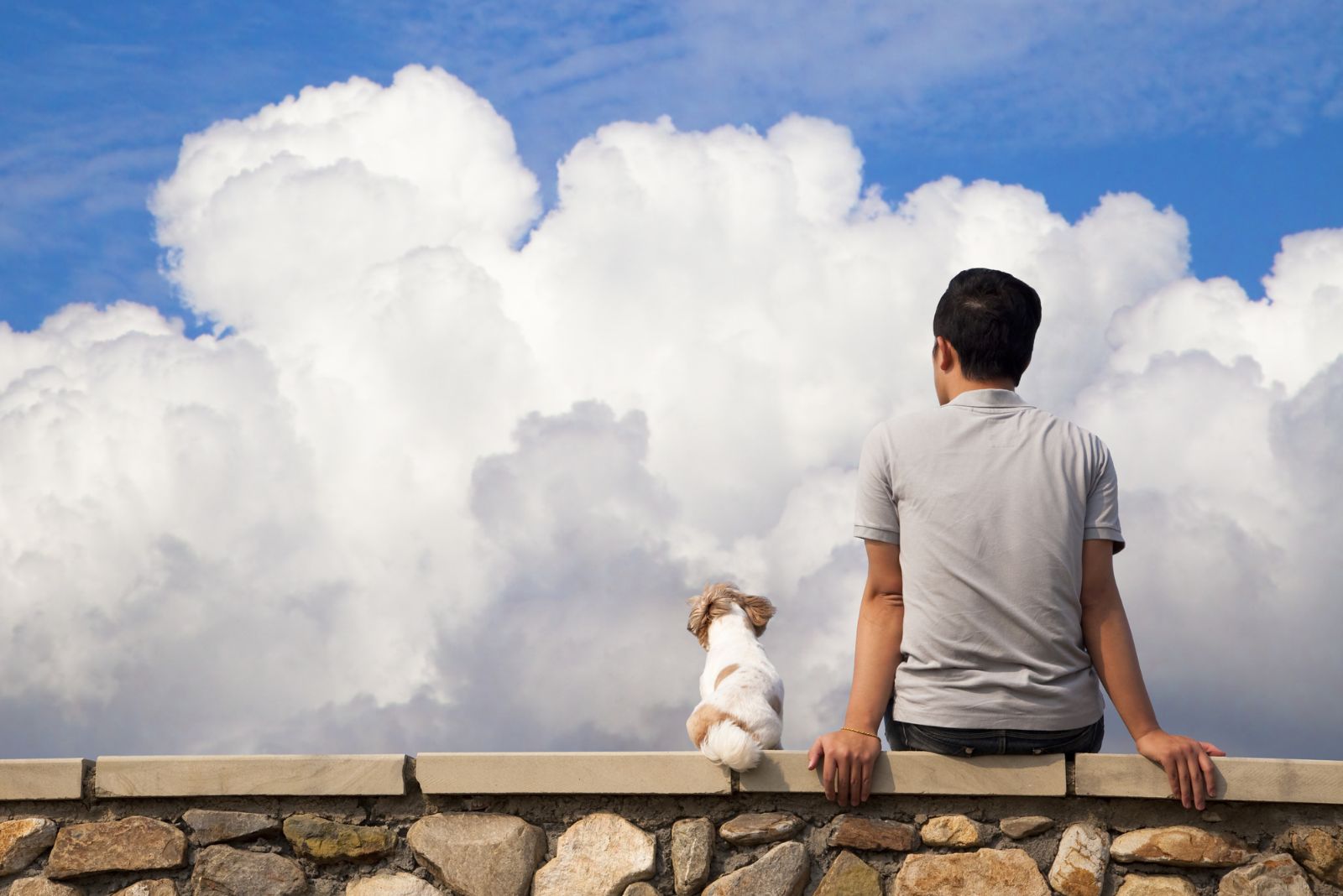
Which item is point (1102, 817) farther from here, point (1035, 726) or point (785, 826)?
point (785, 826)

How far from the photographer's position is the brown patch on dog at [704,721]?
373 centimetres

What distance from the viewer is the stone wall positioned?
364 centimetres

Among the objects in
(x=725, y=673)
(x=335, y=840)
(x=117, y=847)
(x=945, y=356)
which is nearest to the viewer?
(x=945, y=356)

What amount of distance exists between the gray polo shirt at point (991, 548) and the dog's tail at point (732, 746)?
0.46m

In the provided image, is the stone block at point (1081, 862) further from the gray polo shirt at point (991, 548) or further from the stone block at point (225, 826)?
the stone block at point (225, 826)

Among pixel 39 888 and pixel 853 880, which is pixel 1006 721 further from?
pixel 39 888

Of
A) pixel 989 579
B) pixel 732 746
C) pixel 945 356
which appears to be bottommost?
pixel 732 746

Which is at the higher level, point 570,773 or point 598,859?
point 570,773

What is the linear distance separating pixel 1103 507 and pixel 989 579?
44 cm

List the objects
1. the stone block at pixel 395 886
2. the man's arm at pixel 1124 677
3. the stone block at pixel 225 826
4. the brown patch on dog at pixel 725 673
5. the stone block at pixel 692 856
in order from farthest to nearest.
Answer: the brown patch on dog at pixel 725 673
the stone block at pixel 225 826
the stone block at pixel 395 886
the stone block at pixel 692 856
the man's arm at pixel 1124 677

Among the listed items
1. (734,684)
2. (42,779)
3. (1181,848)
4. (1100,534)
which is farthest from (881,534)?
(42,779)

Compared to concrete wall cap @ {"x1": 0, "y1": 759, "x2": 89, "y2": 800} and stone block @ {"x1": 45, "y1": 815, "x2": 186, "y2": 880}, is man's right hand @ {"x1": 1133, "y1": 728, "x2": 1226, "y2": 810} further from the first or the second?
concrete wall cap @ {"x1": 0, "y1": 759, "x2": 89, "y2": 800}

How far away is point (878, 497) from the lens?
3553 mm

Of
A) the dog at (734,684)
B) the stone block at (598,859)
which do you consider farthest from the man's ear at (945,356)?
the stone block at (598,859)
